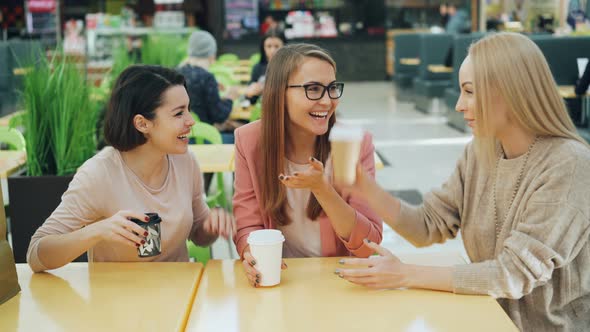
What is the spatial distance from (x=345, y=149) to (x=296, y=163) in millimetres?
787

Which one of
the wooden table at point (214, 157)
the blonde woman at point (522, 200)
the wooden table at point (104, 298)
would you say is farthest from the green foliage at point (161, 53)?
the blonde woman at point (522, 200)

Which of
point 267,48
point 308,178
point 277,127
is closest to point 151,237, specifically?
point 308,178

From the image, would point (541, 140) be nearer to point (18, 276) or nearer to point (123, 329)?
point (123, 329)

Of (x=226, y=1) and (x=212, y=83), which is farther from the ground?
(x=226, y=1)

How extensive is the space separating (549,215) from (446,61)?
7930 millimetres

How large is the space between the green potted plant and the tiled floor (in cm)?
109

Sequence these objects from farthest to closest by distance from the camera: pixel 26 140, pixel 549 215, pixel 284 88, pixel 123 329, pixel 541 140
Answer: pixel 26 140
pixel 284 88
pixel 541 140
pixel 549 215
pixel 123 329

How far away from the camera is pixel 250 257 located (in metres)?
1.80

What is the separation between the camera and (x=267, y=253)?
1758 mm

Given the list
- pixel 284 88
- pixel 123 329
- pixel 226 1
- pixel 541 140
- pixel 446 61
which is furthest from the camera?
pixel 226 1

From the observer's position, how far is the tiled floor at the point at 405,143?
5730mm

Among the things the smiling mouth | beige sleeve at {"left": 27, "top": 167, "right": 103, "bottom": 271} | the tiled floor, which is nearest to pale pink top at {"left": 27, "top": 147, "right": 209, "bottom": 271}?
beige sleeve at {"left": 27, "top": 167, "right": 103, "bottom": 271}

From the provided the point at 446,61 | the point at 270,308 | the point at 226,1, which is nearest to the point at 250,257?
the point at 270,308

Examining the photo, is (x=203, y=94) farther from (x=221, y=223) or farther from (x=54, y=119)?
(x=221, y=223)
